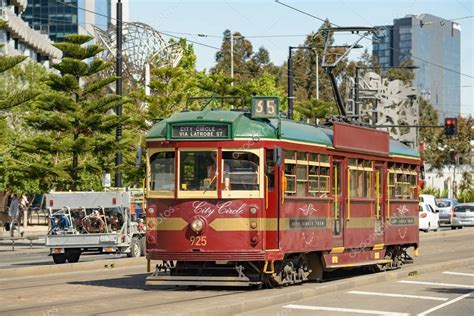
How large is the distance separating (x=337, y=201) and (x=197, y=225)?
4.21 m

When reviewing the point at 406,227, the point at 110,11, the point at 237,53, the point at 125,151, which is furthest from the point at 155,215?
the point at 110,11

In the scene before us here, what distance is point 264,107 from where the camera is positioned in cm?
2162

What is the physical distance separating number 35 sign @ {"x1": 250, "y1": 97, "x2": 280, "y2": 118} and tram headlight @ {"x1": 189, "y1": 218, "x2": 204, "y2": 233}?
7.36 feet

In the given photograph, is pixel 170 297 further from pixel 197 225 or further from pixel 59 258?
pixel 59 258

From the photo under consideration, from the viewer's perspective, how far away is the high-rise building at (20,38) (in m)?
78.3

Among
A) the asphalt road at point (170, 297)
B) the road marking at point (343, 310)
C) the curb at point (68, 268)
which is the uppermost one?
the curb at point (68, 268)

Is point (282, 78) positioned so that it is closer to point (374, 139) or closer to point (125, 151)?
point (125, 151)

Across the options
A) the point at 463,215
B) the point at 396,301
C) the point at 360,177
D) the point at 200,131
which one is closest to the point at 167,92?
the point at 463,215

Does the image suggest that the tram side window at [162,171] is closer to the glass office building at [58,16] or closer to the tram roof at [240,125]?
the tram roof at [240,125]

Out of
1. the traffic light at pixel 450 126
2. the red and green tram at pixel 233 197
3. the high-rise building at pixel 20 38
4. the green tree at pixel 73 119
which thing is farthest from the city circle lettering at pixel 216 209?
the high-rise building at pixel 20 38

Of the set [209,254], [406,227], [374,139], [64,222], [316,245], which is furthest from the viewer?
[64,222]

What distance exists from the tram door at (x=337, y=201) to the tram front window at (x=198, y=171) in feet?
12.1

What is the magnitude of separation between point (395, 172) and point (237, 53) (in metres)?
107

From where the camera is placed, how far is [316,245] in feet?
75.7
